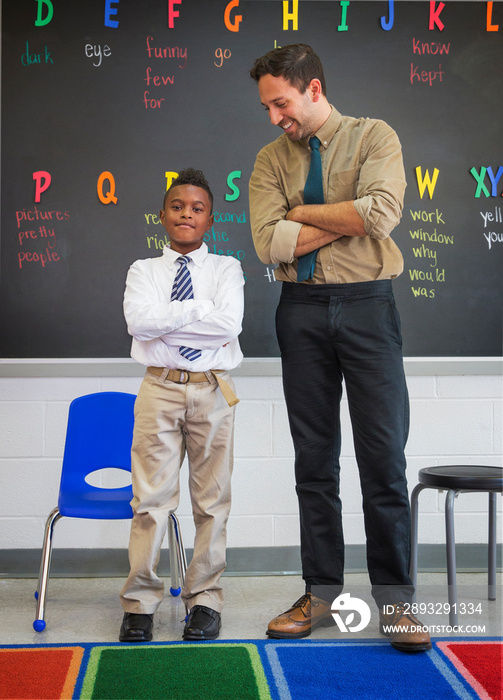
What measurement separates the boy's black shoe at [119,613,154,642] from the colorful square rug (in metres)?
0.03

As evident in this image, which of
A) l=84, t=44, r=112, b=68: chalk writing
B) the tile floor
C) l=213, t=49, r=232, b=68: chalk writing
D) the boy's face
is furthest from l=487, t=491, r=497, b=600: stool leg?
l=84, t=44, r=112, b=68: chalk writing

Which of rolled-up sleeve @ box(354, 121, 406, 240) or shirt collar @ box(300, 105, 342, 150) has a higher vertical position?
Answer: shirt collar @ box(300, 105, 342, 150)

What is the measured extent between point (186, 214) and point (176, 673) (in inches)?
55.6

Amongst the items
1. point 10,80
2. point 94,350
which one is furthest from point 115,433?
point 10,80

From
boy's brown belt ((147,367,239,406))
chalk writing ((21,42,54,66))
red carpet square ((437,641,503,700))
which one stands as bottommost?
red carpet square ((437,641,503,700))

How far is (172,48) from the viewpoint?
9.30 feet

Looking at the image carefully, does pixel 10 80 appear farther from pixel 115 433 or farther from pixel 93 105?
pixel 115 433

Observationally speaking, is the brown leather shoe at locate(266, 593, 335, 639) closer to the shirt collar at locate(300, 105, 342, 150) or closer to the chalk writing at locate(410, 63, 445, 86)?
the shirt collar at locate(300, 105, 342, 150)

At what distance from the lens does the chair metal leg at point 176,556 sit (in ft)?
8.38

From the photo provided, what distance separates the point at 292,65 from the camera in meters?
2.12

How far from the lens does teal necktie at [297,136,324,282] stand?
2186mm

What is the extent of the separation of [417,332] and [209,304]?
1077mm

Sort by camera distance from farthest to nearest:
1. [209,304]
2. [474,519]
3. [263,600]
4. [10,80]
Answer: [474,519] → [10,80] → [263,600] → [209,304]

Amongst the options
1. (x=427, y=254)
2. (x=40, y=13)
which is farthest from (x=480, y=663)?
(x=40, y=13)
